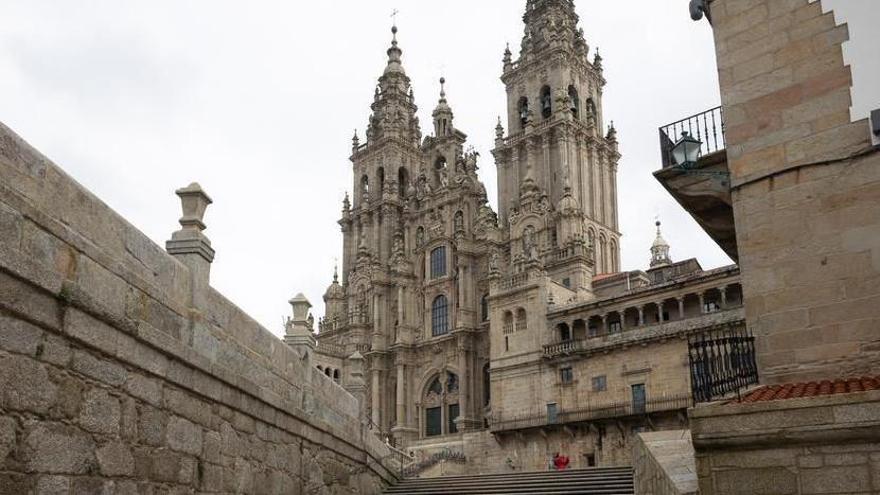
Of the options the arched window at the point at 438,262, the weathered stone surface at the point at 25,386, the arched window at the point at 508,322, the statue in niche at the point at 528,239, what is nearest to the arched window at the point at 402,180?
the arched window at the point at 438,262

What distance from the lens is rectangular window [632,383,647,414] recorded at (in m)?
34.3

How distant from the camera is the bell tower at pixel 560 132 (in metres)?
47.1

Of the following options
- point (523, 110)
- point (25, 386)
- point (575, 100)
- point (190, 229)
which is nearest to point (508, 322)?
point (523, 110)

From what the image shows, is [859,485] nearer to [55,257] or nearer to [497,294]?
[55,257]

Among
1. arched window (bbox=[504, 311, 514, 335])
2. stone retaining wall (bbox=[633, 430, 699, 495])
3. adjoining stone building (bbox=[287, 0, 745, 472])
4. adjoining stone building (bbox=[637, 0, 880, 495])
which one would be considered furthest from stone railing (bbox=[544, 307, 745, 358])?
adjoining stone building (bbox=[637, 0, 880, 495])

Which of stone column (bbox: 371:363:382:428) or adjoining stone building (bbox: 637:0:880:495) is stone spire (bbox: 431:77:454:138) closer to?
stone column (bbox: 371:363:382:428)

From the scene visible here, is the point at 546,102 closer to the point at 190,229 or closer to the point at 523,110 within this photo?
the point at 523,110

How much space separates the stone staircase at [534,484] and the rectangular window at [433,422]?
28723 mm

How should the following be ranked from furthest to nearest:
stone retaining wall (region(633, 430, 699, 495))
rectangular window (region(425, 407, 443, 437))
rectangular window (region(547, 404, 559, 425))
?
rectangular window (region(425, 407, 443, 437)) → rectangular window (region(547, 404, 559, 425)) → stone retaining wall (region(633, 430, 699, 495))

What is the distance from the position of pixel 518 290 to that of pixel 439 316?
11098mm

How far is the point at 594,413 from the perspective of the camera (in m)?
35.6

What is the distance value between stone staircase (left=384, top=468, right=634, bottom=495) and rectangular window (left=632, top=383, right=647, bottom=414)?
1649cm

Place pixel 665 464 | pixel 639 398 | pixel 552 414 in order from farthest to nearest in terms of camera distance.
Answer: pixel 552 414 → pixel 639 398 → pixel 665 464

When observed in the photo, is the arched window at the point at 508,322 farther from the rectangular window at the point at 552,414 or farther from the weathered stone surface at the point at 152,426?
the weathered stone surface at the point at 152,426
